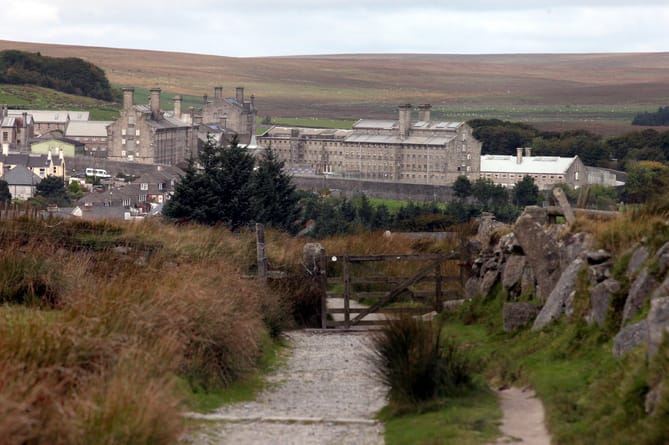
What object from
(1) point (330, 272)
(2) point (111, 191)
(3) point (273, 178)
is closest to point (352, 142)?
(2) point (111, 191)

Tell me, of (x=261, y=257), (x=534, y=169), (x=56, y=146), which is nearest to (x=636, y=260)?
(x=261, y=257)

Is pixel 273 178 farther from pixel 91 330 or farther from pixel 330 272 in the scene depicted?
pixel 91 330

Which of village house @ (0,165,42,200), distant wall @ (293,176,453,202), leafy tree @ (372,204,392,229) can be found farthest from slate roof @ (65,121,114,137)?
leafy tree @ (372,204,392,229)

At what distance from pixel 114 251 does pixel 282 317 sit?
2.49 meters

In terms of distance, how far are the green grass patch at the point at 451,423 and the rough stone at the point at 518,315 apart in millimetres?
3409

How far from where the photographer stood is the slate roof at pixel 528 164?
435 feet

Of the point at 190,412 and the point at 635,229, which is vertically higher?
the point at 635,229

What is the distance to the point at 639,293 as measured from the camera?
13.0 meters

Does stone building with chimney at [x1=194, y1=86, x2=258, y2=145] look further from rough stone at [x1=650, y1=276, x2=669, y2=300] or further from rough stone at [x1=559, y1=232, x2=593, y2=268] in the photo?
rough stone at [x1=650, y1=276, x2=669, y2=300]

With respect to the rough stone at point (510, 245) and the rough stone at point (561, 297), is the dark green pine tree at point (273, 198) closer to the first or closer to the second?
the rough stone at point (510, 245)

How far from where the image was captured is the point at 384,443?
11609 millimetres

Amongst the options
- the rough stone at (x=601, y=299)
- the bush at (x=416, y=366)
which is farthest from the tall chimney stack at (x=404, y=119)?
the bush at (x=416, y=366)

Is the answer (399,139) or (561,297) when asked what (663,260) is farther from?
(399,139)

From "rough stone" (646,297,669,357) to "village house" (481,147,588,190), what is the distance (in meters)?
115
